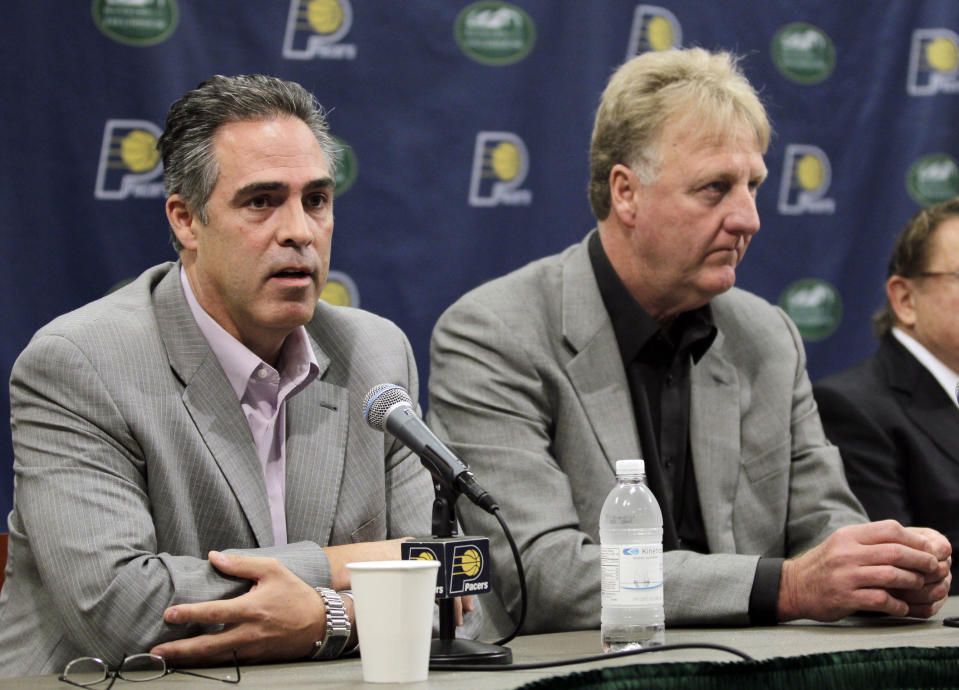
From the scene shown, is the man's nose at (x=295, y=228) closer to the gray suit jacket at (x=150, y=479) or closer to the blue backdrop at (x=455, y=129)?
the gray suit jacket at (x=150, y=479)

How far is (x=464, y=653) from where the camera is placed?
1795 mm

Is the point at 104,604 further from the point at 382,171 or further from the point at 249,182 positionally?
the point at 382,171

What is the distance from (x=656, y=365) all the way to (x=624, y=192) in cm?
43

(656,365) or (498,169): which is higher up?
(498,169)

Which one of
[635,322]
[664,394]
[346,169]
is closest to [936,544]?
[664,394]

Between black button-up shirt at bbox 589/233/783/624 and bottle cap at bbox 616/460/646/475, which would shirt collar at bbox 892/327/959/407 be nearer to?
black button-up shirt at bbox 589/233/783/624

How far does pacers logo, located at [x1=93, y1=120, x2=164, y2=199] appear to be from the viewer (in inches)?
129

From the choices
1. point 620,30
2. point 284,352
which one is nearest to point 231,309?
point 284,352

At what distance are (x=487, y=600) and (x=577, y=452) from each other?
0.38 m

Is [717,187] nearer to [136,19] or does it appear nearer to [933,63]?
[136,19]

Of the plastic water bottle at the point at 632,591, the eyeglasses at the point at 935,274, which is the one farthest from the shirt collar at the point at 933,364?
the plastic water bottle at the point at 632,591

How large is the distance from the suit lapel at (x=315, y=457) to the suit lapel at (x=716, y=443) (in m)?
0.87

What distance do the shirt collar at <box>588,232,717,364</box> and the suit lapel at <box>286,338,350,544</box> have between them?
0.75 meters

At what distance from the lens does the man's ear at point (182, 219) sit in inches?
98.0
